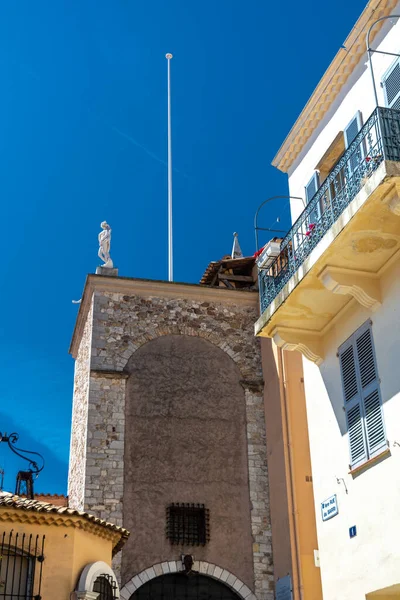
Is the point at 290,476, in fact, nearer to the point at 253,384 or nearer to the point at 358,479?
the point at 253,384

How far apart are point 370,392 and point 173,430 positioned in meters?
9.30

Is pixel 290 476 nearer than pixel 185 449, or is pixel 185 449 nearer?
pixel 290 476

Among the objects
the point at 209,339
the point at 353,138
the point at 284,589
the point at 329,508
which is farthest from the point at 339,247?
the point at 209,339

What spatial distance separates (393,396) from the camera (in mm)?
9641

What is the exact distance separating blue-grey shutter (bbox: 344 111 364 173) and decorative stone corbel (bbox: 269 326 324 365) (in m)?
2.80

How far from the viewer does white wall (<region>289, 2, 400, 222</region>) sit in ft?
35.0

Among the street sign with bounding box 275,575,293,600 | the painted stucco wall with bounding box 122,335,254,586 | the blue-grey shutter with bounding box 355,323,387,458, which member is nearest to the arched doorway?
the painted stucco wall with bounding box 122,335,254,586

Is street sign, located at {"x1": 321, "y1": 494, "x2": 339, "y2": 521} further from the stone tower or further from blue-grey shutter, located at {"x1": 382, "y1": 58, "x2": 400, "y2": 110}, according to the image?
the stone tower

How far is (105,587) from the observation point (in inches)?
558

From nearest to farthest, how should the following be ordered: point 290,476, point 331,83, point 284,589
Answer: point 331,83
point 284,589
point 290,476

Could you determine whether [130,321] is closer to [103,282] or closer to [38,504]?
[103,282]

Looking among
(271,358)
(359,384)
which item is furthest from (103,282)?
(359,384)

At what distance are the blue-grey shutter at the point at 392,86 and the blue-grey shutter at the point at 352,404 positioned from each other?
3.23m

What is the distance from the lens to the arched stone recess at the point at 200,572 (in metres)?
17.0
